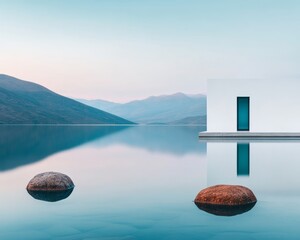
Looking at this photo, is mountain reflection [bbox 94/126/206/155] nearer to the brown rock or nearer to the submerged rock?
the brown rock

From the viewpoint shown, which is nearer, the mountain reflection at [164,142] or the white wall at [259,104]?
the mountain reflection at [164,142]

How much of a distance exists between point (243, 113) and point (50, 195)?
50.7 ft

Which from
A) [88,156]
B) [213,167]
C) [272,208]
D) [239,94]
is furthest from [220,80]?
[272,208]

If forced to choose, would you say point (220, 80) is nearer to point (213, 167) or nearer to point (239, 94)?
point (239, 94)

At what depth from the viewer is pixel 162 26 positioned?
2619 cm

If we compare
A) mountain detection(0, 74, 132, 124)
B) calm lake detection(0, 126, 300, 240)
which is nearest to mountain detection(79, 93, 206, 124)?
mountain detection(0, 74, 132, 124)

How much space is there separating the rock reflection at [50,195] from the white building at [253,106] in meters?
14.3

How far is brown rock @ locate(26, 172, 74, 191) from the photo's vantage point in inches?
299

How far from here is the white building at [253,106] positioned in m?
20.9

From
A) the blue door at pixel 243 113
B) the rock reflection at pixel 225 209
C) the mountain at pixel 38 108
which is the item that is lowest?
the rock reflection at pixel 225 209

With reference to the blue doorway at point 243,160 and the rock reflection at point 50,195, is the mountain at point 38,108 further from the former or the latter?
the rock reflection at point 50,195

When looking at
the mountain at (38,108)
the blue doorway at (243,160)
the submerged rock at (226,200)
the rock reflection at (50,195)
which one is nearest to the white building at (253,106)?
the blue doorway at (243,160)

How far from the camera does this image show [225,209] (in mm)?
6051

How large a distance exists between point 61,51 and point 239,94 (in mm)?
14553
